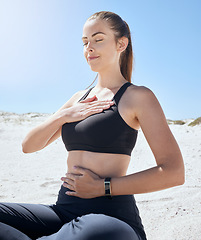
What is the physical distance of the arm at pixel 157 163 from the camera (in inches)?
74.7

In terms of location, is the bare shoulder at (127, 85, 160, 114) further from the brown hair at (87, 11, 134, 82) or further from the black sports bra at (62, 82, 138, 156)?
the brown hair at (87, 11, 134, 82)

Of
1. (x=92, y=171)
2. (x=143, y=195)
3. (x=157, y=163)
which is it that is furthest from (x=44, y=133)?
(x=143, y=195)

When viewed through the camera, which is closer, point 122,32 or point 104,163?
point 104,163

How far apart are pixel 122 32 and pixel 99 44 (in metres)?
0.31

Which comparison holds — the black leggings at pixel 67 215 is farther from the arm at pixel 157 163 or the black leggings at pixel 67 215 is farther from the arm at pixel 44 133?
the arm at pixel 44 133

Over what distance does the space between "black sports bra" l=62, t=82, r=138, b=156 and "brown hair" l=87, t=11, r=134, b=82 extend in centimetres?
71

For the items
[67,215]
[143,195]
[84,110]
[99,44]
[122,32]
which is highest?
[122,32]

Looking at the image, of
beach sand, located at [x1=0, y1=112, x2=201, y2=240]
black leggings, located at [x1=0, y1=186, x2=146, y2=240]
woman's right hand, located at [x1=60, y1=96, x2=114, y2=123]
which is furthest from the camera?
beach sand, located at [x1=0, y1=112, x2=201, y2=240]

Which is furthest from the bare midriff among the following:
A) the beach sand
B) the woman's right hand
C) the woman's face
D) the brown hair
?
the beach sand

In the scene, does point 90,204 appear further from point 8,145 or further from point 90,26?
point 8,145

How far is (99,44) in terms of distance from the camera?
7.88 feet

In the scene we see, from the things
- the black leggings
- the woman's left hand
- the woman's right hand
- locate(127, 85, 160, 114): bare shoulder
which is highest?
locate(127, 85, 160, 114): bare shoulder

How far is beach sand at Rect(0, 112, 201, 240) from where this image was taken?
3377 millimetres

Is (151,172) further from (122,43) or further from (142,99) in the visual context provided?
(122,43)
